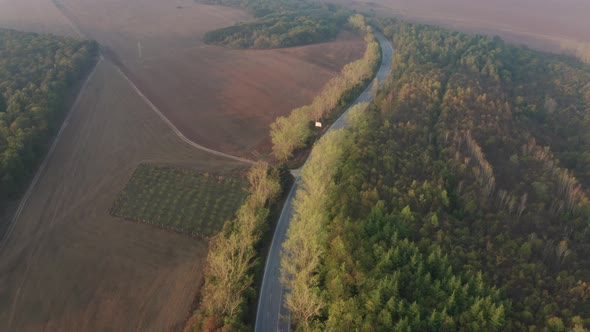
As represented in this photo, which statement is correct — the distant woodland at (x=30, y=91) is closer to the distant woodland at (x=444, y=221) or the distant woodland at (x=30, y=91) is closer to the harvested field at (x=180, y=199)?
the harvested field at (x=180, y=199)

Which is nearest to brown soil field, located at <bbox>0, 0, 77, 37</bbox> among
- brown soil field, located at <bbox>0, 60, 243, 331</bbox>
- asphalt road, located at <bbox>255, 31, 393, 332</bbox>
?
brown soil field, located at <bbox>0, 60, 243, 331</bbox>

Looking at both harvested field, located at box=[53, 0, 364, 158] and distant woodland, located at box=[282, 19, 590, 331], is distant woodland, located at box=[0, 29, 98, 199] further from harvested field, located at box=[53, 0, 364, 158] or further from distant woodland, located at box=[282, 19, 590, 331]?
distant woodland, located at box=[282, 19, 590, 331]

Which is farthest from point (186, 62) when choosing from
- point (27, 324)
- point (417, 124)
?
point (27, 324)

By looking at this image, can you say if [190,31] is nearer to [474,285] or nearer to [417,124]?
[417,124]

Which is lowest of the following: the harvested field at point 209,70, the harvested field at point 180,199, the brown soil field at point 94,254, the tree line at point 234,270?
the brown soil field at point 94,254

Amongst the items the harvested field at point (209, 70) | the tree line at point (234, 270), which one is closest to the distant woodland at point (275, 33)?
the harvested field at point (209, 70)
